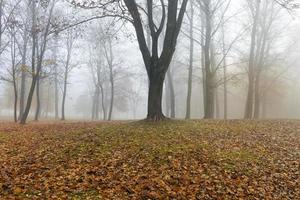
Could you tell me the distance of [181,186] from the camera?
8797 mm

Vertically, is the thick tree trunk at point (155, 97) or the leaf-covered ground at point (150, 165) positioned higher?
the thick tree trunk at point (155, 97)

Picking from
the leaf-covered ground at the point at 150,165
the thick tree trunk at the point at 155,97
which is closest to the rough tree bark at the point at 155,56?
the thick tree trunk at the point at 155,97

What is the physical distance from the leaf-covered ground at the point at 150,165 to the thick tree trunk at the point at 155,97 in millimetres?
1487

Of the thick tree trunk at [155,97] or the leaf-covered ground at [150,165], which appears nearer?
the leaf-covered ground at [150,165]

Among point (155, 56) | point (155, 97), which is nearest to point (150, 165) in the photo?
point (155, 97)

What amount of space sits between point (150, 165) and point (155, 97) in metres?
6.23

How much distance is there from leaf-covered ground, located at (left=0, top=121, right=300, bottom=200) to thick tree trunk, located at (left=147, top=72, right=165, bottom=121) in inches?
58.6

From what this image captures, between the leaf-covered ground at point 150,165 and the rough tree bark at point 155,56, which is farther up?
the rough tree bark at point 155,56

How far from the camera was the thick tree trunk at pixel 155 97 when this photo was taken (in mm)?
15719

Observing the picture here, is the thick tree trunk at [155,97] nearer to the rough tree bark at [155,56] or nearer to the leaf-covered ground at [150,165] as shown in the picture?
the rough tree bark at [155,56]

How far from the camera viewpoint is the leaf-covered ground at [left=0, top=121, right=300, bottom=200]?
8438 mm

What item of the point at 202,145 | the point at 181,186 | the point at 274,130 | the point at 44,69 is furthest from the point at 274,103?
the point at 181,186

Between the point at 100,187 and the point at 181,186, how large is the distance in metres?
2.05

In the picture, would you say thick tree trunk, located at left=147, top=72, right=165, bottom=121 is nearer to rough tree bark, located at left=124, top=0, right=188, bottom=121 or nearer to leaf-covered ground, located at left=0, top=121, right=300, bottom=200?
rough tree bark, located at left=124, top=0, right=188, bottom=121
